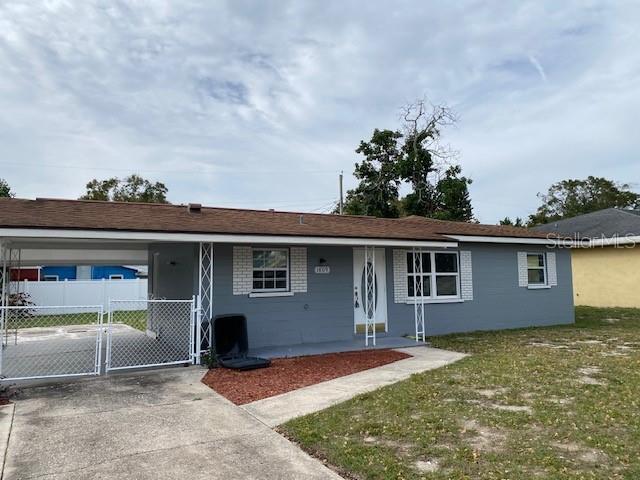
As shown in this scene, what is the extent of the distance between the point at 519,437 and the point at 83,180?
4325cm

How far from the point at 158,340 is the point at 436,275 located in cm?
756

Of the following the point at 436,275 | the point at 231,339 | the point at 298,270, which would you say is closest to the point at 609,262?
the point at 436,275

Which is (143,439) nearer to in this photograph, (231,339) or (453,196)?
(231,339)

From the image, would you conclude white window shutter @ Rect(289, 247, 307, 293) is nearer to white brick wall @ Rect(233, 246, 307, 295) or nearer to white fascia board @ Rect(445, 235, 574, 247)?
white brick wall @ Rect(233, 246, 307, 295)

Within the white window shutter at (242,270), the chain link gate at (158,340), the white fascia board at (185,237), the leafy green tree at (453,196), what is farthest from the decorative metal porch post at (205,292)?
the leafy green tree at (453,196)

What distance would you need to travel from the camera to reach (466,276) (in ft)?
43.0

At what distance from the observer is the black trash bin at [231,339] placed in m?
8.80

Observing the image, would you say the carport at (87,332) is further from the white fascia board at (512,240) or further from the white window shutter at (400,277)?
the white fascia board at (512,240)

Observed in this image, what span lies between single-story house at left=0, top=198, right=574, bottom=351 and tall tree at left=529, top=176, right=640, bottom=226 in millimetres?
34598

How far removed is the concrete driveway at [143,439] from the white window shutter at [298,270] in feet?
12.6

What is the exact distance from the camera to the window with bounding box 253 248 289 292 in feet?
33.4

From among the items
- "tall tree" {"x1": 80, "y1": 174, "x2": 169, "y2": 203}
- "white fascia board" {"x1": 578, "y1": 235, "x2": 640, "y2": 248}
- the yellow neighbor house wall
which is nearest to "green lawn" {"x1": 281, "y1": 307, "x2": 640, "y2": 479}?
"white fascia board" {"x1": 578, "y1": 235, "x2": 640, "y2": 248}

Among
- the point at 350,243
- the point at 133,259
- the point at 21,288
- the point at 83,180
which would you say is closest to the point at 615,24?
the point at 350,243

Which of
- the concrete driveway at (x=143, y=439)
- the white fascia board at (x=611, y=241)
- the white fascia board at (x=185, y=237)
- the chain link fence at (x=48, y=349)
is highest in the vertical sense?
the white fascia board at (x=611, y=241)
